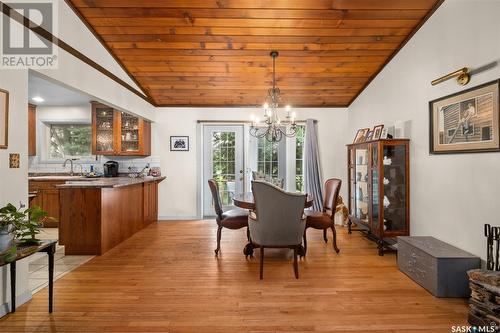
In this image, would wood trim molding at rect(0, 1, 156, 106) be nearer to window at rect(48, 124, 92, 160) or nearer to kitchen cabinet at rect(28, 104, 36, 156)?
window at rect(48, 124, 92, 160)

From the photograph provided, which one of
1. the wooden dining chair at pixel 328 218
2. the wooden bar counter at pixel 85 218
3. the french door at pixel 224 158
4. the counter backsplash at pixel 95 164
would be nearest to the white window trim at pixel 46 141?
the counter backsplash at pixel 95 164

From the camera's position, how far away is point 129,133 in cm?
514

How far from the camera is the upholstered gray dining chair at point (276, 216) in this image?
255 centimetres

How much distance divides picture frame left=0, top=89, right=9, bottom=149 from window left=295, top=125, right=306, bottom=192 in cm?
434

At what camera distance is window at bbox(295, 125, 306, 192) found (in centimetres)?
541

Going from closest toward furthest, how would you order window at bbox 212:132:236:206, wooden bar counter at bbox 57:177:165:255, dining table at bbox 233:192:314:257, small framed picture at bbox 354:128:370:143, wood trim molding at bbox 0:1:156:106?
wood trim molding at bbox 0:1:156:106
dining table at bbox 233:192:314:257
wooden bar counter at bbox 57:177:165:255
small framed picture at bbox 354:128:370:143
window at bbox 212:132:236:206

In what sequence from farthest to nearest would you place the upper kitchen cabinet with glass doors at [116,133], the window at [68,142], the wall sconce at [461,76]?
the window at [68,142] → the upper kitchen cabinet with glass doors at [116,133] → the wall sconce at [461,76]

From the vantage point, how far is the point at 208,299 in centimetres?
230

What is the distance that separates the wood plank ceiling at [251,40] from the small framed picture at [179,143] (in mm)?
912

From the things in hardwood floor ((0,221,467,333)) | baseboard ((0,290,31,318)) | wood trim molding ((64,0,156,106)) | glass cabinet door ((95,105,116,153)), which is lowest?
hardwood floor ((0,221,467,333))

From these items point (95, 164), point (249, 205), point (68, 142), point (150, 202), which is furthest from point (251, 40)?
point (68, 142)
